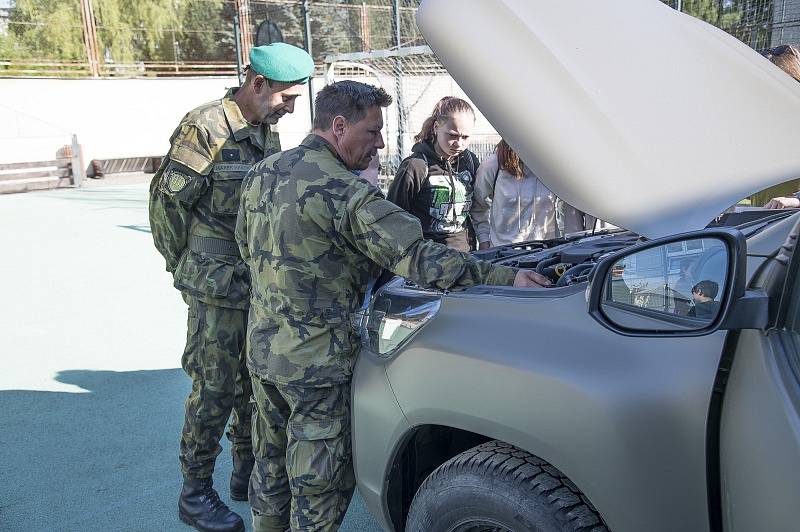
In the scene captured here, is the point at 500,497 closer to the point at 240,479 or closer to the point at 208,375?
the point at 208,375

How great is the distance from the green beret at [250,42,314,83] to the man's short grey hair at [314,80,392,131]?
641 millimetres

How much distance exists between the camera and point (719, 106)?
1.98 metres

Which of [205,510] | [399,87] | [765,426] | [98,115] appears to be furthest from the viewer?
[98,115]

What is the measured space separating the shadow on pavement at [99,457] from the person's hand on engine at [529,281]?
1.51m

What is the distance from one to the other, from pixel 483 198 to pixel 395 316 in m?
2.16

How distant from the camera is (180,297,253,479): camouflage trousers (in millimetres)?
3031

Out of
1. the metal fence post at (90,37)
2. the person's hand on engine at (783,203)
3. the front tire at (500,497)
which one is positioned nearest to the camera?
the front tire at (500,497)

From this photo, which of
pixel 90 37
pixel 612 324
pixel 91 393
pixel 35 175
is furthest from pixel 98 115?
pixel 612 324

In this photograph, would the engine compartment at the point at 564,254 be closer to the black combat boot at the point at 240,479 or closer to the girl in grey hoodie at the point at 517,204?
the girl in grey hoodie at the point at 517,204

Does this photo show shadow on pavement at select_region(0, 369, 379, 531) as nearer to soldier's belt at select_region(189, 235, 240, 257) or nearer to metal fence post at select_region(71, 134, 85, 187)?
soldier's belt at select_region(189, 235, 240, 257)

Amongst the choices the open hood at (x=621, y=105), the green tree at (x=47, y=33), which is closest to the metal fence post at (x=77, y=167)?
the green tree at (x=47, y=33)

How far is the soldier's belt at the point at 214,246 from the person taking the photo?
307 cm

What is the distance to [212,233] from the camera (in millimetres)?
3078

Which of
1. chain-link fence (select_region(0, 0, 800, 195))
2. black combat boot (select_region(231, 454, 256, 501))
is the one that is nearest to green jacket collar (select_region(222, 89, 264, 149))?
black combat boot (select_region(231, 454, 256, 501))
